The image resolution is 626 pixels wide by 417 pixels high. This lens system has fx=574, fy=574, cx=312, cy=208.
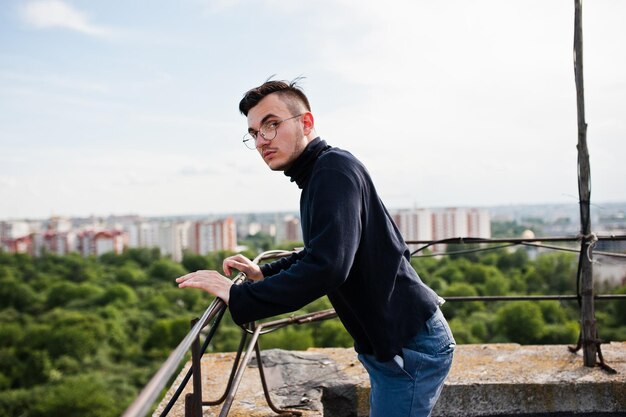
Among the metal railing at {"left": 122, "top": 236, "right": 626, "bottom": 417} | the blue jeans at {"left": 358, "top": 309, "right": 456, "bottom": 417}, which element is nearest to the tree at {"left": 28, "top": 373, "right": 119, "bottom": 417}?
the metal railing at {"left": 122, "top": 236, "right": 626, "bottom": 417}

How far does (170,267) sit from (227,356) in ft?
231

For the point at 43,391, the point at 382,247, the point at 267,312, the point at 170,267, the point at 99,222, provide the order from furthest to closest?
the point at 99,222 < the point at 170,267 < the point at 43,391 < the point at 382,247 < the point at 267,312

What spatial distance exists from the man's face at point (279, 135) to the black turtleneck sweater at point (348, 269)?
0.04 metres

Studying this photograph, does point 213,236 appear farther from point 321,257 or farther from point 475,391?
point 321,257

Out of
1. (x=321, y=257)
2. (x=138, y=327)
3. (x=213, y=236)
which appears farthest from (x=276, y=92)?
(x=213, y=236)

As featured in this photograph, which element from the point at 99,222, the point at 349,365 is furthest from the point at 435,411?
the point at 99,222

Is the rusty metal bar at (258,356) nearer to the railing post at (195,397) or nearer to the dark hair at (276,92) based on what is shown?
the railing post at (195,397)

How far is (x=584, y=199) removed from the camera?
302cm

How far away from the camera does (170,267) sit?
71.4 meters

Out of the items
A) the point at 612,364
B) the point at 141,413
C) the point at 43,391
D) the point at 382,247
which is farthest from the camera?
the point at 43,391

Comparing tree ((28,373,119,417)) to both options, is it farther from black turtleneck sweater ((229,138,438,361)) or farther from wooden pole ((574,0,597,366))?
black turtleneck sweater ((229,138,438,361))

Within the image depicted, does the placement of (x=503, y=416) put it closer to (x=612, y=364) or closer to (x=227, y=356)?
(x=612, y=364)

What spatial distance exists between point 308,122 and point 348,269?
0.50 metres

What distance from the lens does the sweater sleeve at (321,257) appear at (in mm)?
1397
